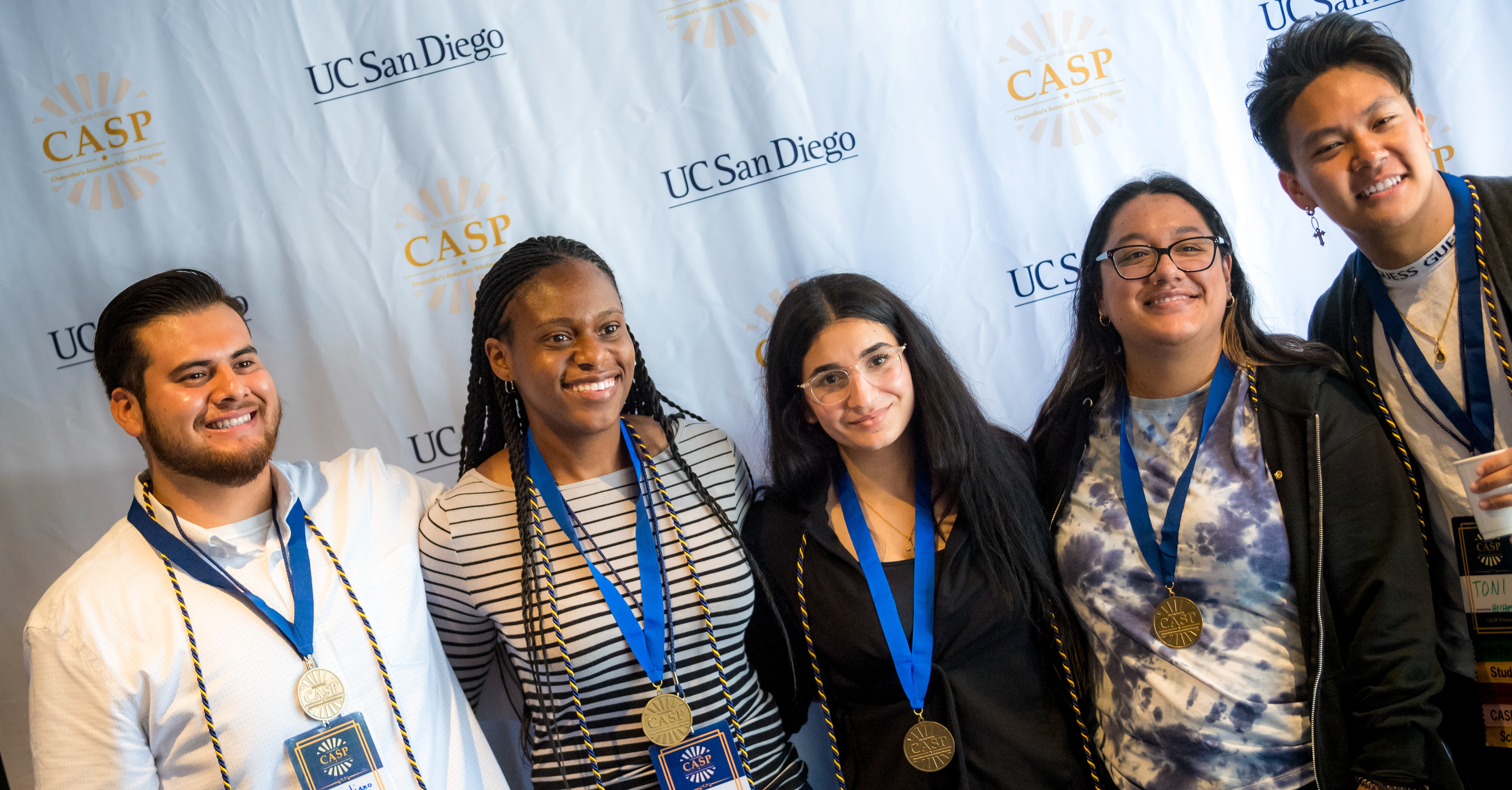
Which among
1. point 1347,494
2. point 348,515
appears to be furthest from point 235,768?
point 1347,494

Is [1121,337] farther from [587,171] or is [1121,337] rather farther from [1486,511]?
[587,171]

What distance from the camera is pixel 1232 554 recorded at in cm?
196

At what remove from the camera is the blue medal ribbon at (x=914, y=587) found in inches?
81.4

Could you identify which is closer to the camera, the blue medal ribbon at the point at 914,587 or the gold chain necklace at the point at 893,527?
the blue medal ribbon at the point at 914,587

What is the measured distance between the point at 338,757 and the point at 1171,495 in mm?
1865

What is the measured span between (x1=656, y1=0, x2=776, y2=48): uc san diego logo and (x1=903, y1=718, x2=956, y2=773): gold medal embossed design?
1.95m

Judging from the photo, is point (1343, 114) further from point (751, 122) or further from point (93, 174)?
point (93, 174)

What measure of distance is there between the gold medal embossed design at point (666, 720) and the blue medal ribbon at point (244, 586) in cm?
74

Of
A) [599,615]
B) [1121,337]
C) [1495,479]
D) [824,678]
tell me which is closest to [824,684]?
[824,678]

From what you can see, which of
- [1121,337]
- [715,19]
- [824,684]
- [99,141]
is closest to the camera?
[824,684]

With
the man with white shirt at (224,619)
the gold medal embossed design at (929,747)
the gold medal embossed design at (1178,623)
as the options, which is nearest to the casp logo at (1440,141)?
the gold medal embossed design at (1178,623)

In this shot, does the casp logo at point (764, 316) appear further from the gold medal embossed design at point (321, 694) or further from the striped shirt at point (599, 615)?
the gold medal embossed design at point (321, 694)

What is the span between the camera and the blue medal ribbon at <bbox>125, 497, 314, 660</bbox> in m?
1.90

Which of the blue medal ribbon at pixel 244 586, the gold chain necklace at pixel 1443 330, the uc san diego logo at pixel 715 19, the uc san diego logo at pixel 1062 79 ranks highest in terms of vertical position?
the uc san diego logo at pixel 715 19
